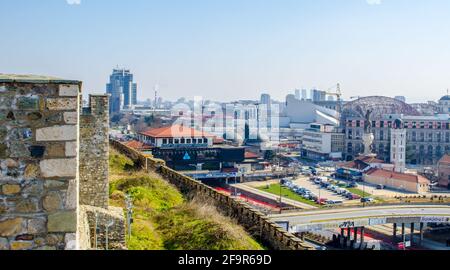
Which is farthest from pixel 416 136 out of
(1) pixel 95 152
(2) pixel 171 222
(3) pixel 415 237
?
(1) pixel 95 152

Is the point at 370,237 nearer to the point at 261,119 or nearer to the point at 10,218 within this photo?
the point at 10,218

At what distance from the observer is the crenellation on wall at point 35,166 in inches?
126

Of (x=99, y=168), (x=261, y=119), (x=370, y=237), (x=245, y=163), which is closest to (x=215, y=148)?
(x=245, y=163)

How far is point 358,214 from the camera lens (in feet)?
89.1

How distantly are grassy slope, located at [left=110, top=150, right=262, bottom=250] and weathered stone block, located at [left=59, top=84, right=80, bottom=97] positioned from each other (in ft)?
16.7

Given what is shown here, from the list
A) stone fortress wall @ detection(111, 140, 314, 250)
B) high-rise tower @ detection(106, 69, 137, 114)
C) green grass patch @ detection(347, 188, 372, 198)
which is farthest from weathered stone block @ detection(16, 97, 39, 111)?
high-rise tower @ detection(106, 69, 137, 114)

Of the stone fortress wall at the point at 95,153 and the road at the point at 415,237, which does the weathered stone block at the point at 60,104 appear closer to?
the stone fortress wall at the point at 95,153

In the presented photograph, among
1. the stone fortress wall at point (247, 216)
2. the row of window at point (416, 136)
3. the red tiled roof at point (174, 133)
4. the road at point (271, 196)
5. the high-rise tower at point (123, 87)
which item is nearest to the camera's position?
the stone fortress wall at point (247, 216)

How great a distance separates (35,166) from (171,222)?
7151 millimetres

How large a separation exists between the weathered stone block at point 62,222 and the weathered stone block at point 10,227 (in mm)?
189

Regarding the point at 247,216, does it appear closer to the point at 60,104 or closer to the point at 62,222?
the point at 62,222

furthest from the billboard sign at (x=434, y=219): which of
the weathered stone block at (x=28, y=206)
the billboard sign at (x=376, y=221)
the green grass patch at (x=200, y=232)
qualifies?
the weathered stone block at (x=28, y=206)

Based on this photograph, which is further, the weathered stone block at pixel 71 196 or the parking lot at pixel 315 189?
the parking lot at pixel 315 189
